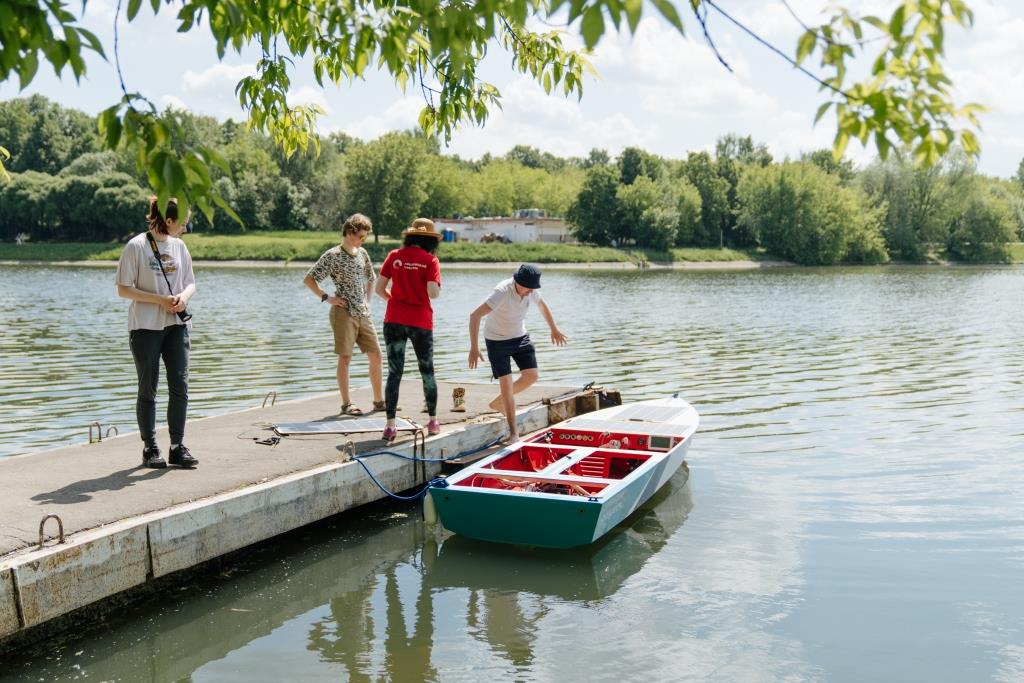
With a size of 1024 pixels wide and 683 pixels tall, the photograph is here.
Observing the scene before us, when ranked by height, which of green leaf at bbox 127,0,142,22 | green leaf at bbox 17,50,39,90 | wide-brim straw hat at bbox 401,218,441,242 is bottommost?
wide-brim straw hat at bbox 401,218,441,242

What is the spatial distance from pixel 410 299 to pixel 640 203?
288ft

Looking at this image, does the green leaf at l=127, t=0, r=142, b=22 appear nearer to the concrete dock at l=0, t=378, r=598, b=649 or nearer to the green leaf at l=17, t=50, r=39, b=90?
the green leaf at l=17, t=50, r=39, b=90

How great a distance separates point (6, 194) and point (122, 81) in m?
98.6

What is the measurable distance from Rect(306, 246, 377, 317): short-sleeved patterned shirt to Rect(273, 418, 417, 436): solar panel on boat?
1263mm

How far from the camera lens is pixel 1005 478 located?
1159 cm

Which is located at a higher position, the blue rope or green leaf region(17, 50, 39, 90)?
green leaf region(17, 50, 39, 90)

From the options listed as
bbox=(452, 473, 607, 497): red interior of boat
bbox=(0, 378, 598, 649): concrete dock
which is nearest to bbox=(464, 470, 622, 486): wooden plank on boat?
bbox=(452, 473, 607, 497): red interior of boat

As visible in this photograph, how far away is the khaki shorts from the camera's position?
10766 millimetres

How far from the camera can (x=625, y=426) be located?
11.1 metres

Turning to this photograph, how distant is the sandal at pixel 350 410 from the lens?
1090 centimetres

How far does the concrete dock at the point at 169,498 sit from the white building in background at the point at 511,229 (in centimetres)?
9531

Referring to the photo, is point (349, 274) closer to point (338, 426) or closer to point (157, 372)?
point (338, 426)

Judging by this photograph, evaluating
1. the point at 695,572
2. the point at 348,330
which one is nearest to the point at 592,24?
the point at 695,572

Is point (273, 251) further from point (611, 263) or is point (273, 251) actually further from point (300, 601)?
point (300, 601)
